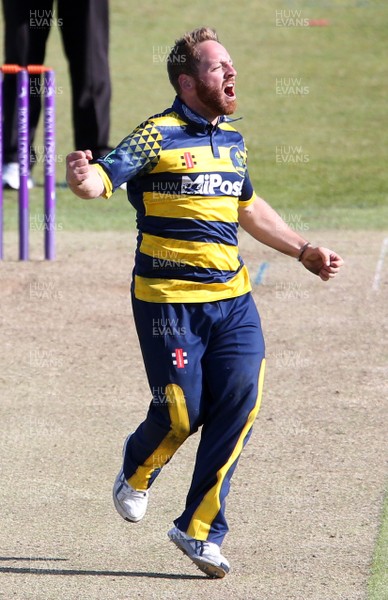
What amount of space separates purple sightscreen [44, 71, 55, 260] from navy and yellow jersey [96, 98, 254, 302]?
5.00 m

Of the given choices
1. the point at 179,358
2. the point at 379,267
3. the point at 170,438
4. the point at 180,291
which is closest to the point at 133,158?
the point at 180,291

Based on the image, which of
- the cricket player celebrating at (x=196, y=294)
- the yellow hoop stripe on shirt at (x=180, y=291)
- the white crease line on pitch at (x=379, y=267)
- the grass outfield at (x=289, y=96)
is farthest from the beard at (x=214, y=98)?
the grass outfield at (x=289, y=96)

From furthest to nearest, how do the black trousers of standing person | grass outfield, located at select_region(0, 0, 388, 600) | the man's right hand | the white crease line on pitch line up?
the black trousers of standing person
grass outfield, located at select_region(0, 0, 388, 600)
the white crease line on pitch
the man's right hand

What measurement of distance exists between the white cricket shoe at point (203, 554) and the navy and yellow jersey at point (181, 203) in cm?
100

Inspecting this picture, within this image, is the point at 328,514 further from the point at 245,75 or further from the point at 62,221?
the point at 245,75

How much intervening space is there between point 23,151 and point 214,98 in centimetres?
Result: 535

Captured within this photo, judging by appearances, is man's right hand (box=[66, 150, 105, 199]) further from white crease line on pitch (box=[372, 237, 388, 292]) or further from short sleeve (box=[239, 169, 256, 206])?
white crease line on pitch (box=[372, 237, 388, 292])

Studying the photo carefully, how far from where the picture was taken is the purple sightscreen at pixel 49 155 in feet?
33.4

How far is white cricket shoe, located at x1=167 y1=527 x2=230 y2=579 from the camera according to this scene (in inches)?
206

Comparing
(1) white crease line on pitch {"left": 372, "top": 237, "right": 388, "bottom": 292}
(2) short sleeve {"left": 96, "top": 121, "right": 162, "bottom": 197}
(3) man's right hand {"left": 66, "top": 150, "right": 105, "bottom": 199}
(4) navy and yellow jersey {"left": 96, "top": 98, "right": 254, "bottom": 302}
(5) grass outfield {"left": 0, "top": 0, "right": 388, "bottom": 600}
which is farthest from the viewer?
(5) grass outfield {"left": 0, "top": 0, "right": 388, "bottom": 600}

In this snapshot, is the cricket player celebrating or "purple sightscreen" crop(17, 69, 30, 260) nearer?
the cricket player celebrating

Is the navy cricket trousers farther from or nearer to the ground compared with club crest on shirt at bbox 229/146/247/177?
nearer to the ground

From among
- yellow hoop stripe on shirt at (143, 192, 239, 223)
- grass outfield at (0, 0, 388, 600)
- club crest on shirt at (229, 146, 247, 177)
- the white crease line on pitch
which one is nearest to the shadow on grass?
yellow hoop stripe on shirt at (143, 192, 239, 223)

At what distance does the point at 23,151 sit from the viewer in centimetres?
1038
